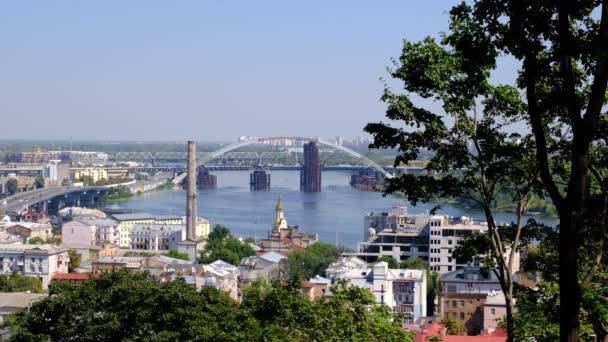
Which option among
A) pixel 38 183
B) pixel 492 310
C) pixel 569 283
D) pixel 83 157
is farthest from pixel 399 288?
pixel 83 157

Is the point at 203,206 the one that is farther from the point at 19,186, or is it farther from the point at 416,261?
the point at 416,261

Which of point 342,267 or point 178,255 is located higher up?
point 342,267

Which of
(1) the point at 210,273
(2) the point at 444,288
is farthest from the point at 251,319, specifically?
(1) the point at 210,273

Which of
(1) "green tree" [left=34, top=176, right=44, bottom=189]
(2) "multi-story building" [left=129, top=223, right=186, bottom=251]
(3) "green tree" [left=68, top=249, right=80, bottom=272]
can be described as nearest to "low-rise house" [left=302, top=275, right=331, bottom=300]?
(3) "green tree" [left=68, top=249, right=80, bottom=272]

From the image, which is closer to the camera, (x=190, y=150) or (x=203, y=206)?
(x=190, y=150)

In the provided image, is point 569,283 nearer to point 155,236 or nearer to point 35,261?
point 35,261

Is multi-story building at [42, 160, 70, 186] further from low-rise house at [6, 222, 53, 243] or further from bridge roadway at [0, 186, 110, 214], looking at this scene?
low-rise house at [6, 222, 53, 243]

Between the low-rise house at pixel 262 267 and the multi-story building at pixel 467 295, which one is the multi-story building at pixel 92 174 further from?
the multi-story building at pixel 467 295
